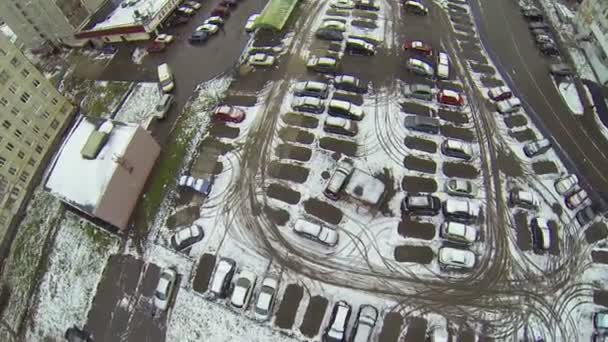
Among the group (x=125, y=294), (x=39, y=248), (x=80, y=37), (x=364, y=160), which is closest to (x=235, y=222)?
(x=125, y=294)

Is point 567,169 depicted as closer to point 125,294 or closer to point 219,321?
point 219,321

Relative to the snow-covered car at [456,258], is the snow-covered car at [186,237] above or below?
below

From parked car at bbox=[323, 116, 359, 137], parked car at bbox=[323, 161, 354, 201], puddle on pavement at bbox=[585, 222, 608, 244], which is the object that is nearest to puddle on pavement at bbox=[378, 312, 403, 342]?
parked car at bbox=[323, 161, 354, 201]

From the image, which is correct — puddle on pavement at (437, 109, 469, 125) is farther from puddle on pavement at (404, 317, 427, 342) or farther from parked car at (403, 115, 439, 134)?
puddle on pavement at (404, 317, 427, 342)

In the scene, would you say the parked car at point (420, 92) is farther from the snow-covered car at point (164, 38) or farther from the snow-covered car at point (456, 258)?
the snow-covered car at point (164, 38)

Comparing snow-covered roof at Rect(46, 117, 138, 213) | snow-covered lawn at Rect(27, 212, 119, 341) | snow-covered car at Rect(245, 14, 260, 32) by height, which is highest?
snow-covered car at Rect(245, 14, 260, 32)

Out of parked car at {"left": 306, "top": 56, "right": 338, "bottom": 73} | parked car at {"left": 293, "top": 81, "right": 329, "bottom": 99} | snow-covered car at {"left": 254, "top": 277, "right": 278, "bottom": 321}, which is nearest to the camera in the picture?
snow-covered car at {"left": 254, "top": 277, "right": 278, "bottom": 321}

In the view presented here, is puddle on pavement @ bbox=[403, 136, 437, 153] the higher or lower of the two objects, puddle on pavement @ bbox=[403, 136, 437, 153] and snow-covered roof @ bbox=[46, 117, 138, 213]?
the higher

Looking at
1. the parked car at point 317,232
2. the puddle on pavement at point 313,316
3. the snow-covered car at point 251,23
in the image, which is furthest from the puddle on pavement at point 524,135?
the snow-covered car at point 251,23
